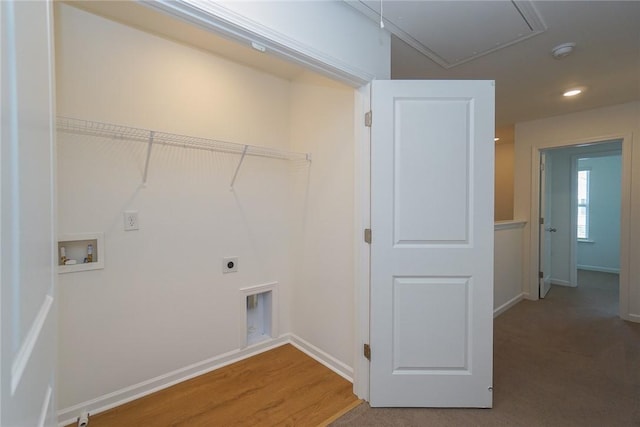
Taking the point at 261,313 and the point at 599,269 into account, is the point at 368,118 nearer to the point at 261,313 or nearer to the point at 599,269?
the point at 261,313

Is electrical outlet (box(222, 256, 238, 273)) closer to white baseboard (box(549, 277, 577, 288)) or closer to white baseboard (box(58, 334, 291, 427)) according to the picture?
white baseboard (box(58, 334, 291, 427))

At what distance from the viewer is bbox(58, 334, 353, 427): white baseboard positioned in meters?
1.66

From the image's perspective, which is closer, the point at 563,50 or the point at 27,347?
the point at 27,347

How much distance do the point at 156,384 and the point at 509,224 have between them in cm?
382

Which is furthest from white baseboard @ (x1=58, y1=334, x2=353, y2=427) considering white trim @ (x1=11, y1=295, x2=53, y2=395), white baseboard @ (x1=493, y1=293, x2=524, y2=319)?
white baseboard @ (x1=493, y1=293, x2=524, y2=319)

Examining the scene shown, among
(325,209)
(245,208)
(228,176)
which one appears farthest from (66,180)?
(325,209)

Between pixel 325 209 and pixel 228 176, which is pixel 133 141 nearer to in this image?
pixel 228 176

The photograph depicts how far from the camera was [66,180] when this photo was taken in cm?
159

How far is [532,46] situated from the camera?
1.95 metres

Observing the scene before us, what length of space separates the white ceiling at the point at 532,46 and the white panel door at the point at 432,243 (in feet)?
1.22

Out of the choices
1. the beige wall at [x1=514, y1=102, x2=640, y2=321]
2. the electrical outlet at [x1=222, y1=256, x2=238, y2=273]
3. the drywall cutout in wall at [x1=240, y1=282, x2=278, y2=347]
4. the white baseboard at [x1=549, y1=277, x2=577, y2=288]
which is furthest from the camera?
the white baseboard at [x1=549, y1=277, x2=577, y2=288]

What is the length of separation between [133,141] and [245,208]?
88 cm

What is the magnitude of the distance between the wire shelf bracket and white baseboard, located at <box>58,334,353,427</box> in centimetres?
135

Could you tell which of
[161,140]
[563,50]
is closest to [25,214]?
[161,140]
